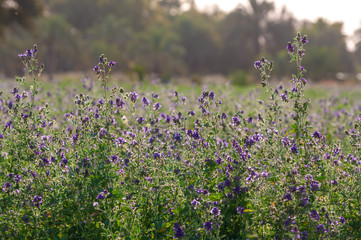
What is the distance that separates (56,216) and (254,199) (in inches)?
81.2

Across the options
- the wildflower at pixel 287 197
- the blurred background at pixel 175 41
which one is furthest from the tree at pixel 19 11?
the wildflower at pixel 287 197

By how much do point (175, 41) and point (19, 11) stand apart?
115 ft

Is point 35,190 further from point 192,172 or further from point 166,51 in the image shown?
point 166,51

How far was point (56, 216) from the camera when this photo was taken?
430cm

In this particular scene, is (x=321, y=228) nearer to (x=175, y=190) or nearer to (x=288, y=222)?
(x=288, y=222)

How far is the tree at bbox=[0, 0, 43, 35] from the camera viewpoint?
33.3 meters

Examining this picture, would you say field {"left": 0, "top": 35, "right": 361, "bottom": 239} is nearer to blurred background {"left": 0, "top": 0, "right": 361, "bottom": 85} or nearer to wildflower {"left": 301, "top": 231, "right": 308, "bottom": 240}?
wildflower {"left": 301, "top": 231, "right": 308, "bottom": 240}

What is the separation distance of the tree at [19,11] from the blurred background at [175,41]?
16314 millimetres

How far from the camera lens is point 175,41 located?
65938 millimetres

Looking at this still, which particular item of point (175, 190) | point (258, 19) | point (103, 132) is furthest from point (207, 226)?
point (258, 19)

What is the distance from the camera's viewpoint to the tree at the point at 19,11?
109 ft

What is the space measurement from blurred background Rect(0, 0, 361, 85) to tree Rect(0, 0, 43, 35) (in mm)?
16314

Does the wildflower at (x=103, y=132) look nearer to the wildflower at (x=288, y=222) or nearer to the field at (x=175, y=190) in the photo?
the field at (x=175, y=190)

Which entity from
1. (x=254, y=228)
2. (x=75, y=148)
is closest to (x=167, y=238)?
(x=254, y=228)
